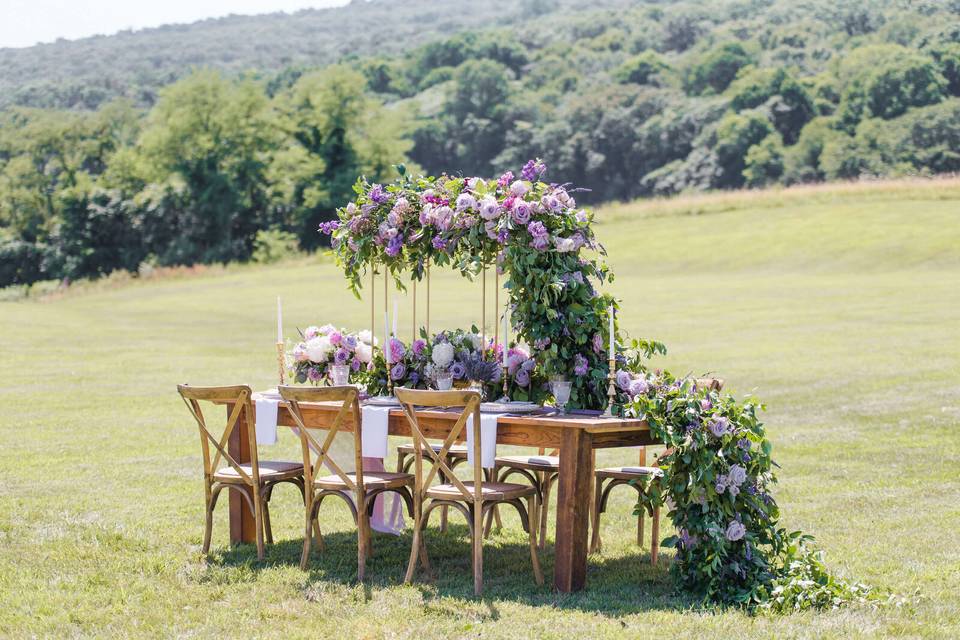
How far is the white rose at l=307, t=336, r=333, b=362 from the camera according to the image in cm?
847

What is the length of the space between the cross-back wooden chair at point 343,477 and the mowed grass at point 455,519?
0.29 meters

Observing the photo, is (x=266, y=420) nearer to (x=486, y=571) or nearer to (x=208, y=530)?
(x=208, y=530)

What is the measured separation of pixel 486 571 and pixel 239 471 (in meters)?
1.70

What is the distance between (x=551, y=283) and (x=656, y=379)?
82 cm

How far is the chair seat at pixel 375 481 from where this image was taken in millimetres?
7355

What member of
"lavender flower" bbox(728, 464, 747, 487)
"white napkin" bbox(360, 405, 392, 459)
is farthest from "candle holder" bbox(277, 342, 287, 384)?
"lavender flower" bbox(728, 464, 747, 487)

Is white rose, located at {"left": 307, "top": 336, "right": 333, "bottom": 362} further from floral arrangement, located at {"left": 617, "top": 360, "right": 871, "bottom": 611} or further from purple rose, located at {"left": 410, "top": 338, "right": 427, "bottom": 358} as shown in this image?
floral arrangement, located at {"left": 617, "top": 360, "right": 871, "bottom": 611}

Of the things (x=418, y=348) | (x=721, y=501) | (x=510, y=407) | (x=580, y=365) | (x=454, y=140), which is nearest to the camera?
(x=721, y=501)

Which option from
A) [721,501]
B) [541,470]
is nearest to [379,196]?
[541,470]

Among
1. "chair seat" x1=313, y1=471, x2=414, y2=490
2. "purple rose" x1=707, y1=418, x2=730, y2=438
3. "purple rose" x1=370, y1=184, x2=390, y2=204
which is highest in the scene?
"purple rose" x1=370, y1=184, x2=390, y2=204

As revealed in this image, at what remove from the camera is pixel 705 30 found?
132m

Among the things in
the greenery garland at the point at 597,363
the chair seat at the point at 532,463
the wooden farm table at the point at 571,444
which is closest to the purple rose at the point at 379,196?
the greenery garland at the point at 597,363

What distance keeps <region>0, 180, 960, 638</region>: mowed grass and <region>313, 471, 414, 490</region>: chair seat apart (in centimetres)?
51

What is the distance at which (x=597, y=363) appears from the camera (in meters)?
7.42
